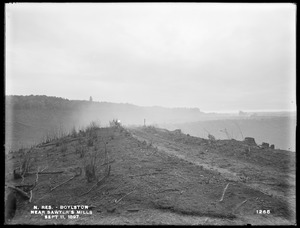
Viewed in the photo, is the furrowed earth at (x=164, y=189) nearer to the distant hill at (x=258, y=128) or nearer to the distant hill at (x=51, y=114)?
the distant hill at (x=51, y=114)

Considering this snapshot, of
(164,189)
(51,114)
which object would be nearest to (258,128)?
(51,114)

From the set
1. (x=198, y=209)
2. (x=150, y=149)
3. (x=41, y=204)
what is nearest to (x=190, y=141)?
(x=150, y=149)

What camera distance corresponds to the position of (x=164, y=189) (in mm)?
5504

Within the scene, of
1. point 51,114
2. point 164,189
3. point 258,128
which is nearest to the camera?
point 164,189

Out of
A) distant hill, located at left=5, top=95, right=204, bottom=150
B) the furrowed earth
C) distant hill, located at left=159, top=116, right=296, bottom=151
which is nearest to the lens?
the furrowed earth

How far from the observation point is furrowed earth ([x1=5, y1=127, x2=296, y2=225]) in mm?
4453

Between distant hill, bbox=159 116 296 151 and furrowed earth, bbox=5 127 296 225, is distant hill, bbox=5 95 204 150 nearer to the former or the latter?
furrowed earth, bbox=5 127 296 225

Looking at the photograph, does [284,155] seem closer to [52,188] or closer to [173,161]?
[173,161]

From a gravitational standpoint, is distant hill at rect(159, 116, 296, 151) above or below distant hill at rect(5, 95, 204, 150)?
below

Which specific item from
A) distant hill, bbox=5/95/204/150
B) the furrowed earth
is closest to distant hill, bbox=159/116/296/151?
distant hill, bbox=5/95/204/150

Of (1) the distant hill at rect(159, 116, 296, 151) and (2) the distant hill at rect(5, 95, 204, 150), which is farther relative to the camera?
(1) the distant hill at rect(159, 116, 296, 151)

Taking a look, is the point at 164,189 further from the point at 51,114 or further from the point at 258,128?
the point at 258,128

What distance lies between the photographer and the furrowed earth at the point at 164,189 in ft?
14.6
